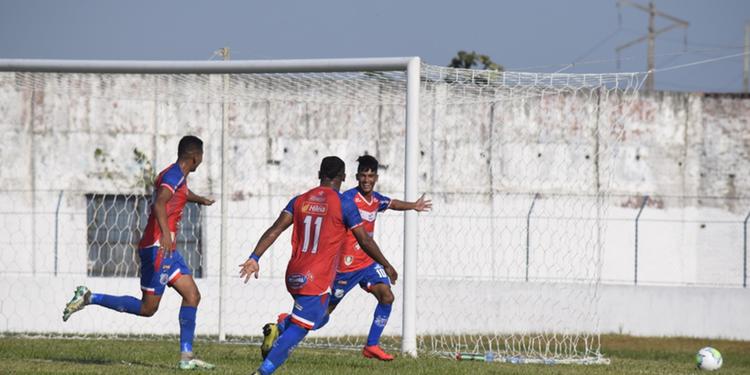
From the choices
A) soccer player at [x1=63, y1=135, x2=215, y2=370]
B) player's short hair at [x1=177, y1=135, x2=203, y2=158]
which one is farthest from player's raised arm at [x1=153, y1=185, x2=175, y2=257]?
player's short hair at [x1=177, y1=135, x2=203, y2=158]

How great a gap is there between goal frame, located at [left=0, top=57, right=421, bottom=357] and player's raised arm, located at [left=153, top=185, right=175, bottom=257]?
9.12ft

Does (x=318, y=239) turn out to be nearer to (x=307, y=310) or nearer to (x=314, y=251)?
(x=314, y=251)

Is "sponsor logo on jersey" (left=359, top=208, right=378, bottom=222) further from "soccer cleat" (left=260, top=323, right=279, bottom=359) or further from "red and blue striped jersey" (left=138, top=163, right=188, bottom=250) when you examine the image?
"soccer cleat" (left=260, top=323, right=279, bottom=359)

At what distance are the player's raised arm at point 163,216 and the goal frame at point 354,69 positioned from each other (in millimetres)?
2781

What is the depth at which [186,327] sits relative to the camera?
9625 millimetres

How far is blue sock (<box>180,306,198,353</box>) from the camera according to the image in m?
9.60

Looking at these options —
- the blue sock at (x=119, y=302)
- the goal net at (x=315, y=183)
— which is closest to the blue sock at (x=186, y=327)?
the blue sock at (x=119, y=302)

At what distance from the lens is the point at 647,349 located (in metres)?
17.0

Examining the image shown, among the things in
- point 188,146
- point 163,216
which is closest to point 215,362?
point 163,216

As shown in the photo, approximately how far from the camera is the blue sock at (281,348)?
25.7ft

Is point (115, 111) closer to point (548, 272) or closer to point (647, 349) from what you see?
point (548, 272)

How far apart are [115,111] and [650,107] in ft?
35.0

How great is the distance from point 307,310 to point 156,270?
1847 millimetres

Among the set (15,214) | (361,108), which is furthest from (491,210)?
(15,214)
